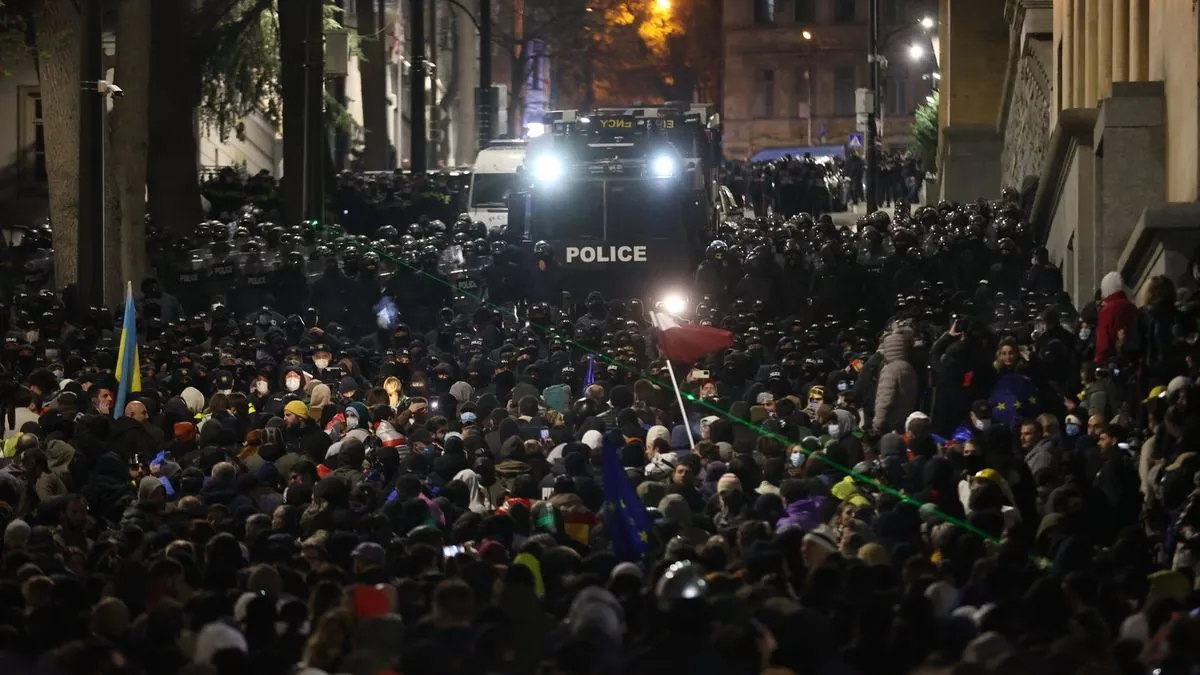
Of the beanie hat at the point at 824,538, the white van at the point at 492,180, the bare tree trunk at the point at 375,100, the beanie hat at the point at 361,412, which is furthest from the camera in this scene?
the bare tree trunk at the point at 375,100

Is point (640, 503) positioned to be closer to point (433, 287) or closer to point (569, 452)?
point (569, 452)

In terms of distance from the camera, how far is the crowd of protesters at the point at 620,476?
10719 millimetres

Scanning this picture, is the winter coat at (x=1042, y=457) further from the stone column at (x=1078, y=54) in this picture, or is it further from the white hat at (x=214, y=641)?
the stone column at (x=1078, y=54)

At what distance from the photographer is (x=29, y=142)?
1795 inches

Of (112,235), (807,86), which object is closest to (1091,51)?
(112,235)

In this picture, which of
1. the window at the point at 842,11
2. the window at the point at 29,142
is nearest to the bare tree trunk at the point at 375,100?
the window at the point at 29,142

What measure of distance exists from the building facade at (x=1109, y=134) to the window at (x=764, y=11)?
56.9 m

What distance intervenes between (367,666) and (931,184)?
42938 millimetres

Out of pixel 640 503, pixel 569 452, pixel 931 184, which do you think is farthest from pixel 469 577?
pixel 931 184

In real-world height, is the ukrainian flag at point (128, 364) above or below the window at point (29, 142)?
below

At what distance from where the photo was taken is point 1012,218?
90.2 ft

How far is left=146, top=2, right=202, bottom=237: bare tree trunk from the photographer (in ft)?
117

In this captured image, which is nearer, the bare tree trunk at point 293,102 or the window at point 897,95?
the bare tree trunk at point 293,102

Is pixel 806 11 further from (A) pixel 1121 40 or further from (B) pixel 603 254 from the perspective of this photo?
(A) pixel 1121 40
